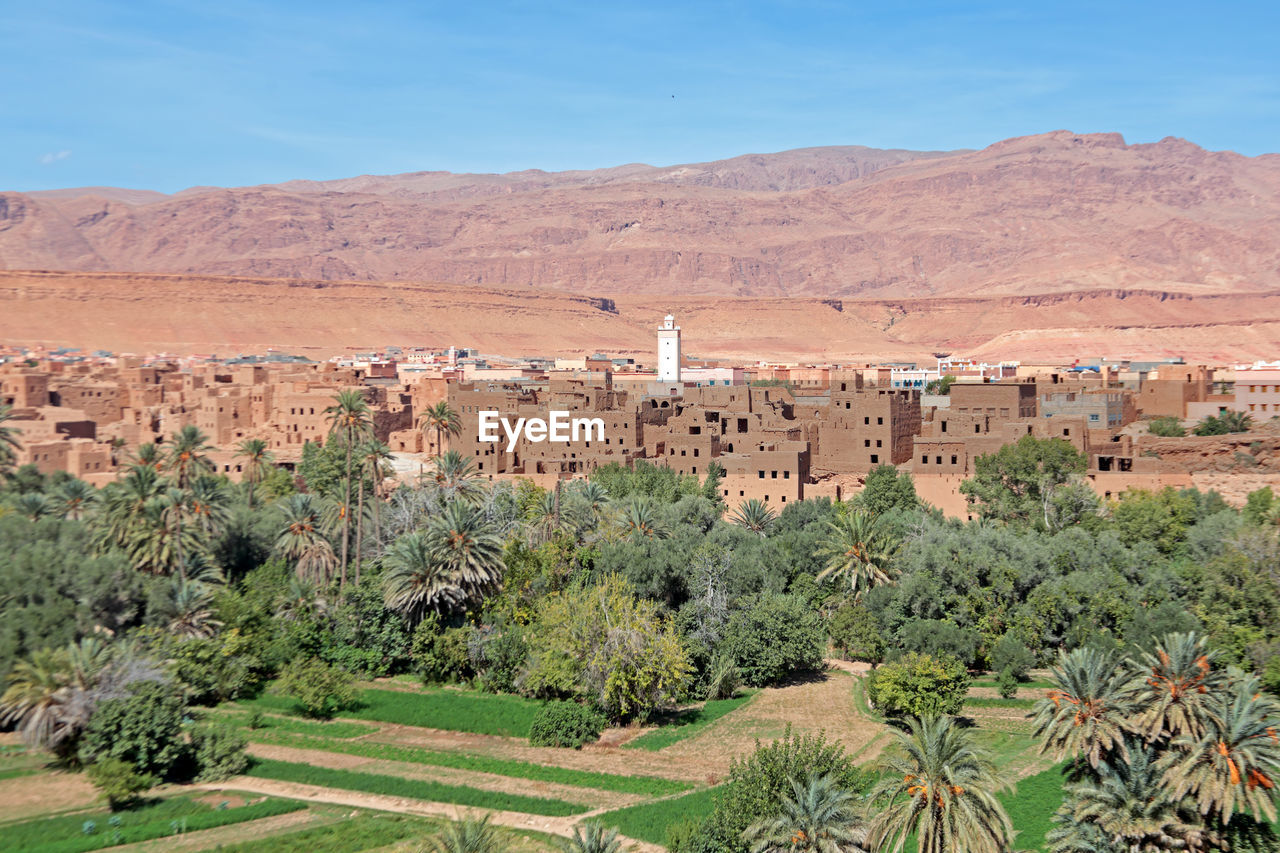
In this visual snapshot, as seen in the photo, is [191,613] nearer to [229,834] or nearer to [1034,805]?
[229,834]

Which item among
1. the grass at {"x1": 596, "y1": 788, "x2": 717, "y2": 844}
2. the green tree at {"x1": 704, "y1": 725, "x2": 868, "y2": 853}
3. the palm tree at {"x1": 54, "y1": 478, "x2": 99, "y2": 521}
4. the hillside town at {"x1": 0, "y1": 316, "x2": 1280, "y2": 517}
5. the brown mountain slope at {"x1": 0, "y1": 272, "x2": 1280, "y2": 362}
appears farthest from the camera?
the brown mountain slope at {"x1": 0, "y1": 272, "x2": 1280, "y2": 362}

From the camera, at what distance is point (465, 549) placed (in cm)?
3625

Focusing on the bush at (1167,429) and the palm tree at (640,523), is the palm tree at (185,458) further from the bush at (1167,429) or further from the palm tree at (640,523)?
the bush at (1167,429)

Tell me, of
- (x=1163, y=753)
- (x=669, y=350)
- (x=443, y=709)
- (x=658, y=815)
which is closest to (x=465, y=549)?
(x=443, y=709)

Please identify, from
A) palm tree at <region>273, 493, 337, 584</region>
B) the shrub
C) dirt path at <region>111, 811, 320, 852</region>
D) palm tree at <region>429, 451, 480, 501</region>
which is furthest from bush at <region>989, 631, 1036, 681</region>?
palm tree at <region>273, 493, 337, 584</region>

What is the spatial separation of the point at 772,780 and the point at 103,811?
47.2ft

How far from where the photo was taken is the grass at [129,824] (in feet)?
76.8

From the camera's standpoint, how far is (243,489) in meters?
54.2

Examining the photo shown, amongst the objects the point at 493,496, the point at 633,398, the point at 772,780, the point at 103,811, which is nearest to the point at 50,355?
the point at 633,398

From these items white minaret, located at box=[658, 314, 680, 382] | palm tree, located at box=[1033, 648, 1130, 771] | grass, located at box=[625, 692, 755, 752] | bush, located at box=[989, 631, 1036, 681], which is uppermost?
white minaret, located at box=[658, 314, 680, 382]

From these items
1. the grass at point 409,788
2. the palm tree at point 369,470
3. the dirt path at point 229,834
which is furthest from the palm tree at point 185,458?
the dirt path at point 229,834

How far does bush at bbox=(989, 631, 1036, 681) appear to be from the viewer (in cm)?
3438

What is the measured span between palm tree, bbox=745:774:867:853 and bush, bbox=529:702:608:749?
10564 mm

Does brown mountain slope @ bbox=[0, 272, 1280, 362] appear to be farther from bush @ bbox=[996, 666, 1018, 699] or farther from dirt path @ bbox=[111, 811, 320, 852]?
dirt path @ bbox=[111, 811, 320, 852]
